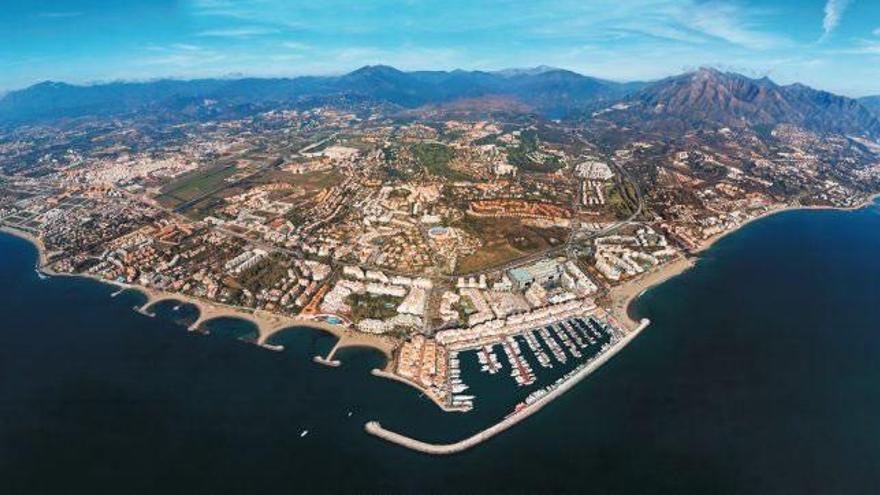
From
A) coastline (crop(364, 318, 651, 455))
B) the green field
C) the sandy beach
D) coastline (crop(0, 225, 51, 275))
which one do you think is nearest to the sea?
coastline (crop(364, 318, 651, 455))

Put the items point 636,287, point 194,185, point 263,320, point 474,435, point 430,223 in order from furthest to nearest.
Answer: point 194,185 → point 430,223 → point 636,287 → point 263,320 → point 474,435

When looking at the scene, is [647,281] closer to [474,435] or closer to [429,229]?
[429,229]

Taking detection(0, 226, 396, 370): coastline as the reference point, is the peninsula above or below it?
above

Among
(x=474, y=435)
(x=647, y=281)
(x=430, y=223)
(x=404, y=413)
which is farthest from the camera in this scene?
(x=430, y=223)

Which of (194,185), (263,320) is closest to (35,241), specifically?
(194,185)

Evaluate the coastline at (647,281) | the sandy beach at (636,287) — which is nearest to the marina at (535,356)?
the sandy beach at (636,287)

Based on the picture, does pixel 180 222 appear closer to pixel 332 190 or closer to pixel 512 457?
pixel 332 190

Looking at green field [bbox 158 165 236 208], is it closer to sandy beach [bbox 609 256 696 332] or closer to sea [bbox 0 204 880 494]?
sea [bbox 0 204 880 494]

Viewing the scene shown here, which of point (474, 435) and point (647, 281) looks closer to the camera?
point (474, 435)

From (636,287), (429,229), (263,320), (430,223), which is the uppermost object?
(430,223)
